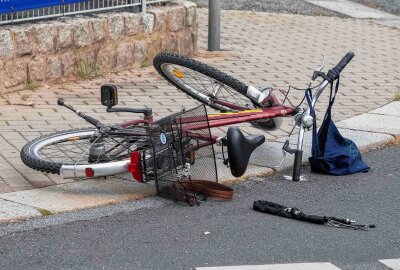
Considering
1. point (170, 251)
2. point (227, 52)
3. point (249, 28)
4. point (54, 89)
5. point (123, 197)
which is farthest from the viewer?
point (249, 28)

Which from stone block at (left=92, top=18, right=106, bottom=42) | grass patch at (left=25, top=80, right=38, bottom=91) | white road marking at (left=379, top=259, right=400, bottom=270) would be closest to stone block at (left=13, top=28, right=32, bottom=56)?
grass patch at (left=25, top=80, right=38, bottom=91)

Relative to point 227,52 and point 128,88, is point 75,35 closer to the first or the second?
point 128,88

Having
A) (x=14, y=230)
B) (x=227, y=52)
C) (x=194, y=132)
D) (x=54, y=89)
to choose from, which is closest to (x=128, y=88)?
(x=54, y=89)

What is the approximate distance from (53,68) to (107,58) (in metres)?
0.79

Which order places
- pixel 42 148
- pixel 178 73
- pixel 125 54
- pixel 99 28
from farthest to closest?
1. pixel 125 54
2. pixel 99 28
3. pixel 178 73
4. pixel 42 148

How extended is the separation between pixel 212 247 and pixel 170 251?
0.82ft

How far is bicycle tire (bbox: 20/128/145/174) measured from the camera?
7016mm

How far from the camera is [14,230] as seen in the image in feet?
20.6

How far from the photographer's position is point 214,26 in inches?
491

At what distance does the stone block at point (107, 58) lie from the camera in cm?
1088

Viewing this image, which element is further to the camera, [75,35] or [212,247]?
[75,35]

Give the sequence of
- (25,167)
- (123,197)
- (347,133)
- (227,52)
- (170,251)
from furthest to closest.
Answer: (227,52) → (347,133) → (25,167) → (123,197) → (170,251)

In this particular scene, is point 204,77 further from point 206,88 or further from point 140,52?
point 140,52

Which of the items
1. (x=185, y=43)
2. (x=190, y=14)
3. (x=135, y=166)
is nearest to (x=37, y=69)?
(x=185, y=43)
